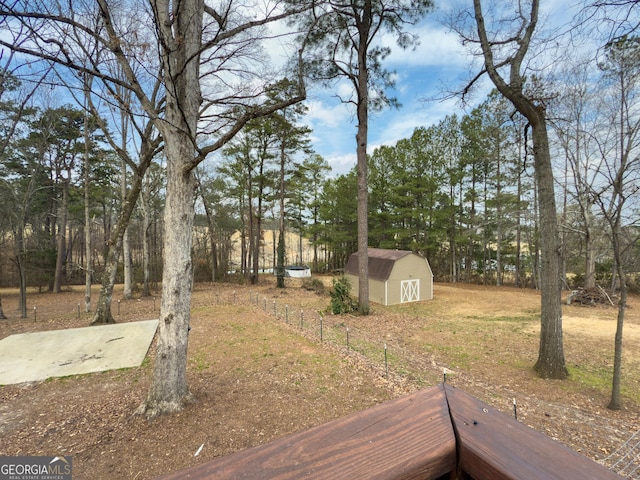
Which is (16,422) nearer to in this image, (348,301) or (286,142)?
(348,301)

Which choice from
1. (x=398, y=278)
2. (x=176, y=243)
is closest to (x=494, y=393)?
(x=176, y=243)

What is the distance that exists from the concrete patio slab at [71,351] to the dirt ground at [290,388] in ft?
1.88

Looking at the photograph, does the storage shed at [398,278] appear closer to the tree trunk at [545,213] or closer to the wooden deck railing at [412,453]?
the tree trunk at [545,213]

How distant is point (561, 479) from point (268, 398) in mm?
4554

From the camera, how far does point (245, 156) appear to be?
18.7 m

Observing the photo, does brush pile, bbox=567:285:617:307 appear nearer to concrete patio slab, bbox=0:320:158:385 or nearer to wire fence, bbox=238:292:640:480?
wire fence, bbox=238:292:640:480

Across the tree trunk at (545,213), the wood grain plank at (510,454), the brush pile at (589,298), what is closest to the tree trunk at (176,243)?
the wood grain plank at (510,454)

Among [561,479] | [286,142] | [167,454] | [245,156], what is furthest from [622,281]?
[245,156]

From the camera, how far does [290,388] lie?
187 inches

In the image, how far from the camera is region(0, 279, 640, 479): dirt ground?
3471mm

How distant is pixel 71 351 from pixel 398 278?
1293 cm

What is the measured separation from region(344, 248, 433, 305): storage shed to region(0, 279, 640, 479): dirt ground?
14.1 feet

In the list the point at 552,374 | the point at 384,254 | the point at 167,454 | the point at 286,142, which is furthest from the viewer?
the point at 286,142
